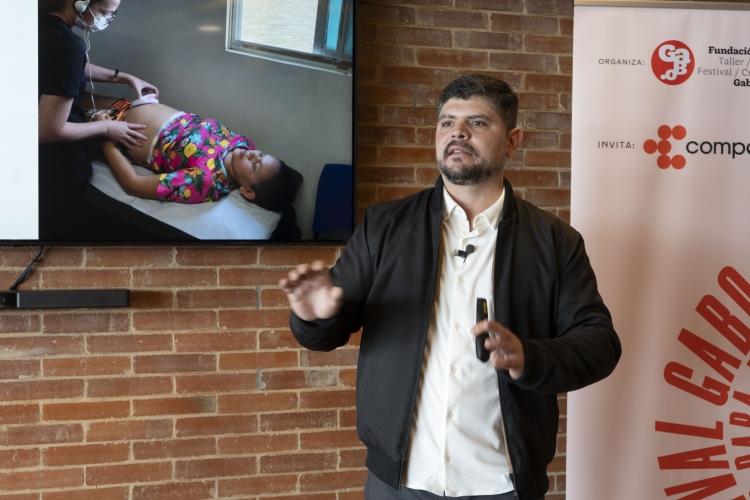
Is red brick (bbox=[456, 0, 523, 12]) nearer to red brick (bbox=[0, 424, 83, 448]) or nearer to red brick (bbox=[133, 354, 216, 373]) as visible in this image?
red brick (bbox=[133, 354, 216, 373])

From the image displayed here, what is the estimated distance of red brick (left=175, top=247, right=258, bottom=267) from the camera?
2.40 meters

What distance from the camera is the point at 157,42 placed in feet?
7.57

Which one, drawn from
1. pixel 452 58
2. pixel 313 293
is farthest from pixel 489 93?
pixel 452 58

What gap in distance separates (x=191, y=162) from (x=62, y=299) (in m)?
0.65

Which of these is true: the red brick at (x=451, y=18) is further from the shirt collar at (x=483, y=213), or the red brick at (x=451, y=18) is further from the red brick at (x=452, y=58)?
Result: the shirt collar at (x=483, y=213)

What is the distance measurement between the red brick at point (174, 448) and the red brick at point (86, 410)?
0.47 ft

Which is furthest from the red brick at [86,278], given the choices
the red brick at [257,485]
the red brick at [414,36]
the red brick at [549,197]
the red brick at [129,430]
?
the red brick at [549,197]

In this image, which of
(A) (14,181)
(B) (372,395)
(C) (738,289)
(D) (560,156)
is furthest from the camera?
(D) (560,156)

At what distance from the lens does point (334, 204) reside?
2439mm

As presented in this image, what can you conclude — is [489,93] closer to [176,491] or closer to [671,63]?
[671,63]

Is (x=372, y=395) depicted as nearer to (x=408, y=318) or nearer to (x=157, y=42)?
(x=408, y=318)

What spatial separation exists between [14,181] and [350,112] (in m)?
1.22

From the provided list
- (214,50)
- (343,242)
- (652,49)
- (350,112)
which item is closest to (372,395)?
(343,242)

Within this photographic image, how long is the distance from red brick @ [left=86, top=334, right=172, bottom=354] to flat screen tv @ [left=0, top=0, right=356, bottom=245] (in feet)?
1.20
